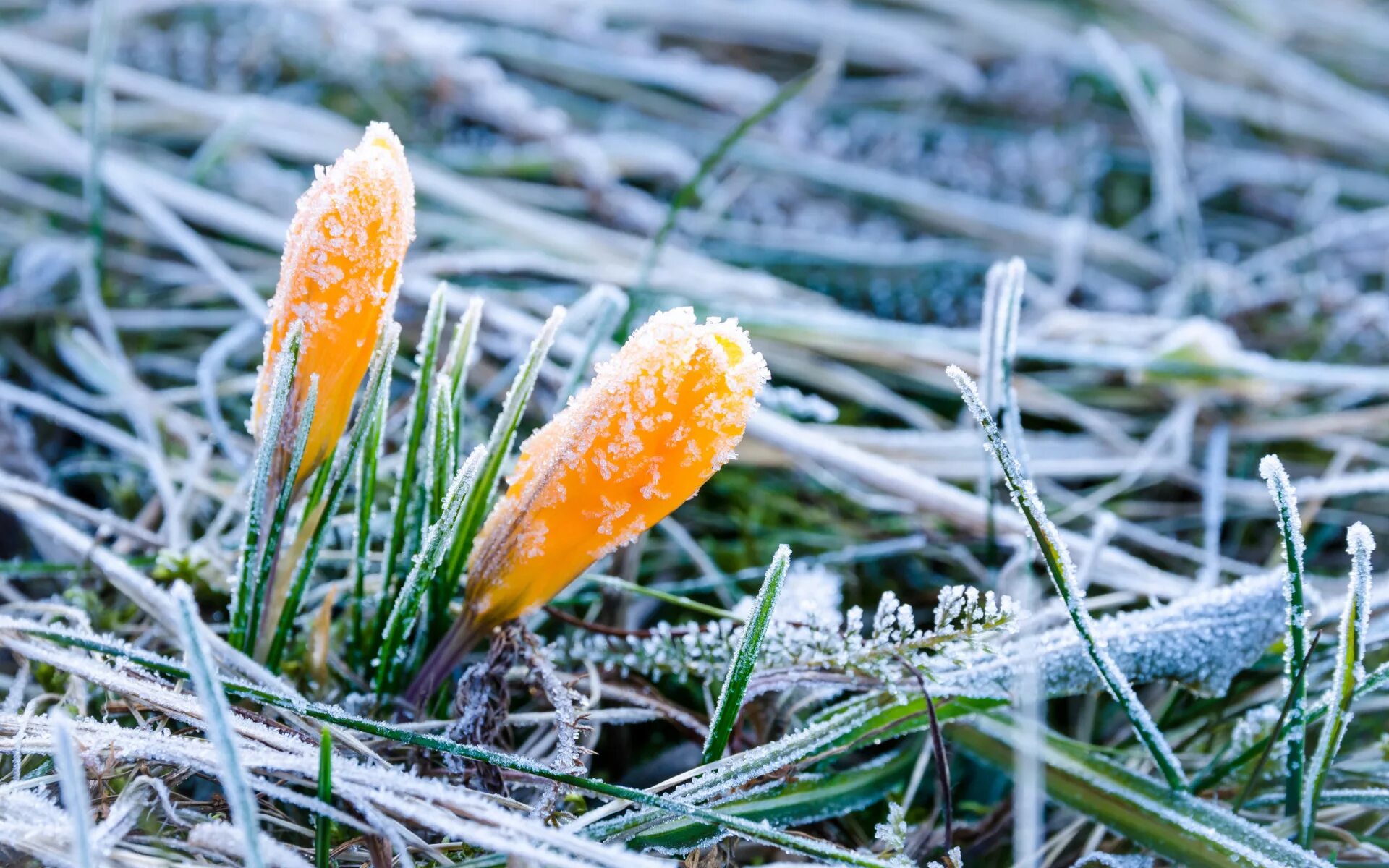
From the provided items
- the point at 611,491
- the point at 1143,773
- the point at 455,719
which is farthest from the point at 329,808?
the point at 1143,773

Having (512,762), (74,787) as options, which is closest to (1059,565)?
(512,762)

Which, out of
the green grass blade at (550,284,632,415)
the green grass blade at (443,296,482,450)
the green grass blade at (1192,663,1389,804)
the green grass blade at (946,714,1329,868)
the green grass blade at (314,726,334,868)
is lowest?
the green grass blade at (314,726,334,868)

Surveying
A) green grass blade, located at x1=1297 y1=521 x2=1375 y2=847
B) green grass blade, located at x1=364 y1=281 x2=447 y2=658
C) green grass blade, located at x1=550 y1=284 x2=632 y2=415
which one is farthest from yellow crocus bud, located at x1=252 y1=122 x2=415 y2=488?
green grass blade, located at x1=1297 y1=521 x2=1375 y2=847

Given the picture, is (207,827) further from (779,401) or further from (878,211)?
(878,211)

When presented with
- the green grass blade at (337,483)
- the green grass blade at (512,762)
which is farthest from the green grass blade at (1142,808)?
the green grass blade at (337,483)

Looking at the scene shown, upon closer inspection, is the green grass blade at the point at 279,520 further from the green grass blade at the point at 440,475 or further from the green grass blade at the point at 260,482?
the green grass blade at the point at 440,475

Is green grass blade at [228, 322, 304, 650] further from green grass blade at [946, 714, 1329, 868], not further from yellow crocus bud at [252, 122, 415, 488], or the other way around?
green grass blade at [946, 714, 1329, 868]

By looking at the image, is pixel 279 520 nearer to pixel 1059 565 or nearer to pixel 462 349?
pixel 462 349
